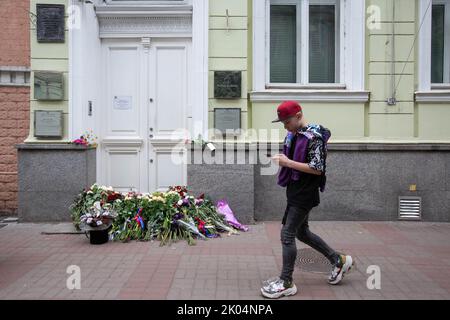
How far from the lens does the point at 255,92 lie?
838 centimetres

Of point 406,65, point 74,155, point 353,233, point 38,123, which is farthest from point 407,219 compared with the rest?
point 38,123

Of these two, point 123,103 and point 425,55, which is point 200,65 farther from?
point 425,55

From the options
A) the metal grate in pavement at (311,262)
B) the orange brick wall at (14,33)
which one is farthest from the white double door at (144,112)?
the metal grate in pavement at (311,262)

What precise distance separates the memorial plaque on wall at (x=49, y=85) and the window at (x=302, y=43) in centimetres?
370

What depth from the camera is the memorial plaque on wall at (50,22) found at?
811 cm

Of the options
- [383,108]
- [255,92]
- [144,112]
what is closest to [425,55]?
[383,108]

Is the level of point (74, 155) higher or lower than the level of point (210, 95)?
lower

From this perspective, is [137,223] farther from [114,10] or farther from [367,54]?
[367,54]

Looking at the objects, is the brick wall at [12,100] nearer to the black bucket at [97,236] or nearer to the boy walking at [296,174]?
the black bucket at [97,236]

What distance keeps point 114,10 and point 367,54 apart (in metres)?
4.58

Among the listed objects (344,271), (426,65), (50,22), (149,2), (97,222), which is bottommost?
(344,271)

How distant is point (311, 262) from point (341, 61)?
4155 millimetres

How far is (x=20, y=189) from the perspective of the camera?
8172 millimetres

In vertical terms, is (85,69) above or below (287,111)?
above
